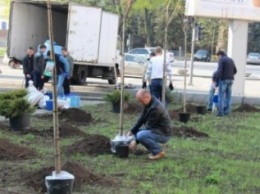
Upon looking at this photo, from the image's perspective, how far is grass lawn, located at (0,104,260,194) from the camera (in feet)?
27.4

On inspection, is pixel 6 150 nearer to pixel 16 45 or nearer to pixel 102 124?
pixel 102 124

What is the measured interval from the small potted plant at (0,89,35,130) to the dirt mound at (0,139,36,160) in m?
2.53

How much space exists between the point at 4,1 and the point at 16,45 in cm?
3634

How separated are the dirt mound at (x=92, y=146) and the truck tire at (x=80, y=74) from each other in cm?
1602

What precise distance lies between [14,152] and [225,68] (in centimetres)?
918

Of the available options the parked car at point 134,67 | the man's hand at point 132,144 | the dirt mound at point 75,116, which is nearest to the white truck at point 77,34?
the dirt mound at point 75,116

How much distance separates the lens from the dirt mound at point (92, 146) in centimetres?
1080

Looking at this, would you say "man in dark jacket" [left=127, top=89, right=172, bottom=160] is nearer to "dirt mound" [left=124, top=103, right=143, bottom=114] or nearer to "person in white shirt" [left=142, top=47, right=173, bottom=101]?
"person in white shirt" [left=142, top=47, right=173, bottom=101]

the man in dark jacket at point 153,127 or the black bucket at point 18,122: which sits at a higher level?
the man in dark jacket at point 153,127

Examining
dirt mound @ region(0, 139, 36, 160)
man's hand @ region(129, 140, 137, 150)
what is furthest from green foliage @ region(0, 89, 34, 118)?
man's hand @ region(129, 140, 137, 150)

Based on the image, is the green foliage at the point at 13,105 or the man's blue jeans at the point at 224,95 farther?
the man's blue jeans at the point at 224,95

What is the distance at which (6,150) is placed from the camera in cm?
1044

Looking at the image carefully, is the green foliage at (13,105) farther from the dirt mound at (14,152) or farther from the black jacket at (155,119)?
the black jacket at (155,119)

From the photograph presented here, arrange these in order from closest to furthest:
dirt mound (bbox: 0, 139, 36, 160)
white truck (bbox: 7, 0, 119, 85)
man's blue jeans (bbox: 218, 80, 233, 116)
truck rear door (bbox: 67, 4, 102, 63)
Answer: dirt mound (bbox: 0, 139, 36, 160)
man's blue jeans (bbox: 218, 80, 233, 116)
truck rear door (bbox: 67, 4, 102, 63)
white truck (bbox: 7, 0, 119, 85)
